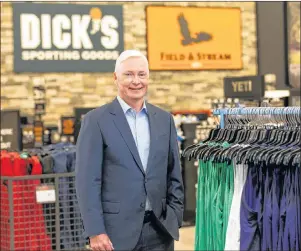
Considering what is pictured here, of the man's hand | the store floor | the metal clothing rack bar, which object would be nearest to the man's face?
the man's hand

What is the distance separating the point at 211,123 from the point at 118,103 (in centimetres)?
432

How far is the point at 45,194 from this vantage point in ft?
16.2

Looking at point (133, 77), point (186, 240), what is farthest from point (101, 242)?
point (186, 240)

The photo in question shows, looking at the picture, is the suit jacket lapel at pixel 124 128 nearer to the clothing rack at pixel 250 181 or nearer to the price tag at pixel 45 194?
the clothing rack at pixel 250 181

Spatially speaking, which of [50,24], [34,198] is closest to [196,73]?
[50,24]

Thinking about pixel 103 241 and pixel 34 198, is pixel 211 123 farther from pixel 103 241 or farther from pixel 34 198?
pixel 103 241

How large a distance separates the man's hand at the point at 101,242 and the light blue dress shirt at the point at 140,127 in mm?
250

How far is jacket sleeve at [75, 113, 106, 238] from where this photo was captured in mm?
2807

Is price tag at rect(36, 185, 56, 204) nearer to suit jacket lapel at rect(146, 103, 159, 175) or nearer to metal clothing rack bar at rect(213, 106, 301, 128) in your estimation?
metal clothing rack bar at rect(213, 106, 301, 128)

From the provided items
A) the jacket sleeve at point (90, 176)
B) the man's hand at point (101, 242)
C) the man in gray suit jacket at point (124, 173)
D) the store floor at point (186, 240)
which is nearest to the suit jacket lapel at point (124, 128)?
the man in gray suit jacket at point (124, 173)

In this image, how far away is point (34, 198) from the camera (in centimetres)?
496

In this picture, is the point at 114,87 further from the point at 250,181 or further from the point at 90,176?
the point at 90,176

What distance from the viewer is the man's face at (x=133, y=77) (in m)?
2.87

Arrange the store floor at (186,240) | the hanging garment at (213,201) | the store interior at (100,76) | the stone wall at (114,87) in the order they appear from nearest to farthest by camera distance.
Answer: the hanging garment at (213,201), the store interior at (100,76), the store floor at (186,240), the stone wall at (114,87)
